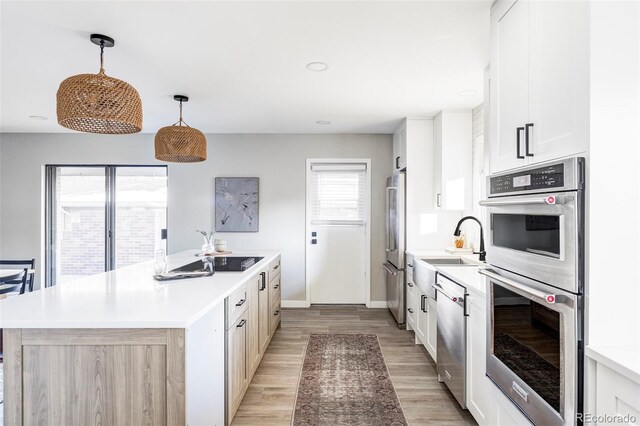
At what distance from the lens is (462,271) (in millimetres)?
2639

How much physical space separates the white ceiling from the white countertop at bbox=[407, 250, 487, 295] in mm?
1523

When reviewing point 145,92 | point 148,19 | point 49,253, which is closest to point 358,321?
point 145,92

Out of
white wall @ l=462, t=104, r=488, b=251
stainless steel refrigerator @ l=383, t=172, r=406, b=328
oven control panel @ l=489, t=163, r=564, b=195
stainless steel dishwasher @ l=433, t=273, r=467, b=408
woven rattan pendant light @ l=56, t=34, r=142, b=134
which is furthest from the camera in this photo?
stainless steel refrigerator @ l=383, t=172, r=406, b=328

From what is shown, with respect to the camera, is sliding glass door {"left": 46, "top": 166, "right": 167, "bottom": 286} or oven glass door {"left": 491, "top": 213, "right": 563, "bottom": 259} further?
sliding glass door {"left": 46, "top": 166, "right": 167, "bottom": 286}

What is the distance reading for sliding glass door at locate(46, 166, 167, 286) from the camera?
5082 millimetres

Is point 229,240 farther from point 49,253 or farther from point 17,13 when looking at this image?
point 17,13

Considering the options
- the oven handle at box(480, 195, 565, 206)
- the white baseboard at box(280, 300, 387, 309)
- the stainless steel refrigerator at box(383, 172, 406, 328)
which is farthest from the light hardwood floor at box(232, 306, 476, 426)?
the oven handle at box(480, 195, 565, 206)

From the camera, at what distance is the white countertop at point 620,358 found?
3.22 ft

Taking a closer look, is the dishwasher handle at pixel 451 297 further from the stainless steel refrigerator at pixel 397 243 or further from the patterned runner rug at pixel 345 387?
the stainless steel refrigerator at pixel 397 243

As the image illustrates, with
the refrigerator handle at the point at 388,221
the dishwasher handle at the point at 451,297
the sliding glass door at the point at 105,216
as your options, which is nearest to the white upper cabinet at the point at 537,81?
the dishwasher handle at the point at 451,297

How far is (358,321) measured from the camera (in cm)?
434

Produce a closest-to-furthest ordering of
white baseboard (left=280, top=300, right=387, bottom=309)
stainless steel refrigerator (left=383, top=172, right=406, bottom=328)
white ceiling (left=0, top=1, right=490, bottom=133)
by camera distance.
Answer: white ceiling (left=0, top=1, right=490, bottom=133) < stainless steel refrigerator (left=383, top=172, right=406, bottom=328) < white baseboard (left=280, top=300, right=387, bottom=309)

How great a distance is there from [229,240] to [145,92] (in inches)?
91.3

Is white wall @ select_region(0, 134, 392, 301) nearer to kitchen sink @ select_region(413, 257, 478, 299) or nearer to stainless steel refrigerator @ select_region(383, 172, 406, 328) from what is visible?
stainless steel refrigerator @ select_region(383, 172, 406, 328)
